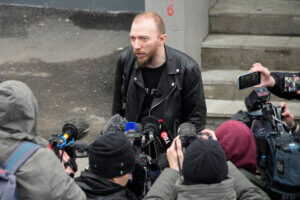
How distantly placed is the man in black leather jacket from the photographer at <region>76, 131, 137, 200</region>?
1.41 meters

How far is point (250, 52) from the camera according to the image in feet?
23.9

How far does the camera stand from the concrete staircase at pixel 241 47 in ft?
23.1

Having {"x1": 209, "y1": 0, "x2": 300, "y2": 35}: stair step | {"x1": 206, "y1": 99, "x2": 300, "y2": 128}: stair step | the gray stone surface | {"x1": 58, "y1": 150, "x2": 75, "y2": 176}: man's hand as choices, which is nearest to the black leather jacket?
{"x1": 58, "y1": 150, "x2": 75, "y2": 176}: man's hand

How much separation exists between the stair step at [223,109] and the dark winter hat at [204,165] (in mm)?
3670

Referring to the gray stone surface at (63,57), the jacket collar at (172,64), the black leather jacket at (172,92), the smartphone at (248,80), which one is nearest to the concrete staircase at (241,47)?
the gray stone surface at (63,57)

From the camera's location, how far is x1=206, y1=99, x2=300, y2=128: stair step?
6711mm

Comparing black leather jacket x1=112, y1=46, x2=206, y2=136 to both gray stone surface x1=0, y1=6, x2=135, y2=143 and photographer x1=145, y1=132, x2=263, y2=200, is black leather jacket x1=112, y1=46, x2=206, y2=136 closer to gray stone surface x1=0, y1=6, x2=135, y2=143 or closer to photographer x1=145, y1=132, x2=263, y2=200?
photographer x1=145, y1=132, x2=263, y2=200

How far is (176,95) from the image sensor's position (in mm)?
4715

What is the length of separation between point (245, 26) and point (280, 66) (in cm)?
89

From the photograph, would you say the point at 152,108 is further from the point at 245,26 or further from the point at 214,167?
the point at 245,26

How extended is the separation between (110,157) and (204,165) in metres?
0.59

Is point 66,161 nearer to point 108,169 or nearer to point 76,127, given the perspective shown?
point 76,127

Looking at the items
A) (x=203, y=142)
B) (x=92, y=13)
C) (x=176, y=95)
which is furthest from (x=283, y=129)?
(x=92, y=13)

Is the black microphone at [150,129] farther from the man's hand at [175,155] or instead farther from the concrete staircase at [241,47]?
the concrete staircase at [241,47]
